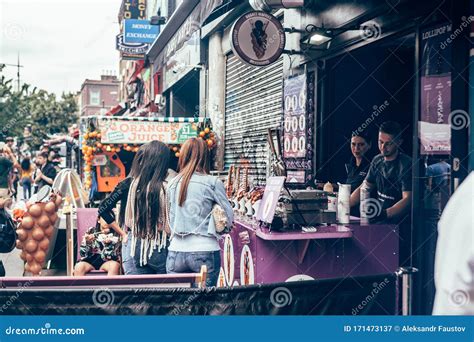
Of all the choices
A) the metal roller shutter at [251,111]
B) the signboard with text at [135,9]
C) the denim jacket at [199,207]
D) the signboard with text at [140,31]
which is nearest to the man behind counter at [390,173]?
the denim jacket at [199,207]

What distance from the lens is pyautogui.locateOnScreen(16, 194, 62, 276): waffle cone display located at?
5766 mm

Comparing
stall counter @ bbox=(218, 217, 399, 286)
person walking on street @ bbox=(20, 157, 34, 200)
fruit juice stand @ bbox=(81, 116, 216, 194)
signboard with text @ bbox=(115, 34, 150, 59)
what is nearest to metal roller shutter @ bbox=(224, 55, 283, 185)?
fruit juice stand @ bbox=(81, 116, 216, 194)

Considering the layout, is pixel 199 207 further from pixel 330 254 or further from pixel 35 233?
pixel 35 233

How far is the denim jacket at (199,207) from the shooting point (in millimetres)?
3878

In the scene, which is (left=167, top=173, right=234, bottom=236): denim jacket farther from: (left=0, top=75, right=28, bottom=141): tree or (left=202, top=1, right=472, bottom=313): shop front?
(left=0, top=75, right=28, bottom=141): tree

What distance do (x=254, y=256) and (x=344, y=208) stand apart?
0.78 meters

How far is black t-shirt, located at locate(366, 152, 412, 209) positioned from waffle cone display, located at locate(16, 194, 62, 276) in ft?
10.6

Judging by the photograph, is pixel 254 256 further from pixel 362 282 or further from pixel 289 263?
pixel 362 282

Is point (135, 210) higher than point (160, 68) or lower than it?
lower

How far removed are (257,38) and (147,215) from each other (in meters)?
2.90

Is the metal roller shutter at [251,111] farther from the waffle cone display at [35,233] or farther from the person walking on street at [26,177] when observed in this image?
the person walking on street at [26,177]

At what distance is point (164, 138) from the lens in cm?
830

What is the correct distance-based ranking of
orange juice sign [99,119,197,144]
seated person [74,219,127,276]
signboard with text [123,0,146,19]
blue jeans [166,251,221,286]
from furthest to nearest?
signboard with text [123,0,146,19] → orange juice sign [99,119,197,144] → seated person [74,219,127,276] → blue jeans [166,251,221,286]

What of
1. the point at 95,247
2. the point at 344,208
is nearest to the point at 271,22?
the point at 344,208
